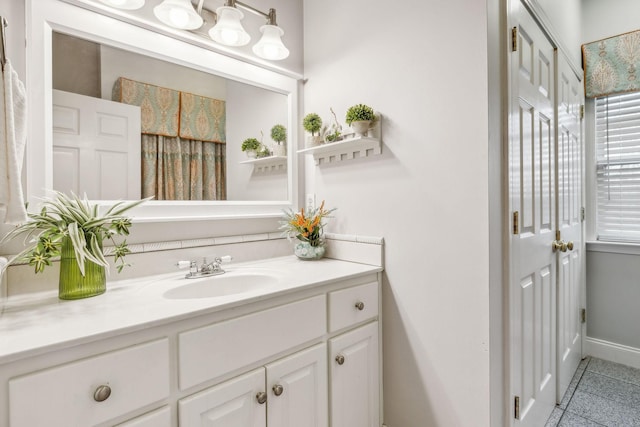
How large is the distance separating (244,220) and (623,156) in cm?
256

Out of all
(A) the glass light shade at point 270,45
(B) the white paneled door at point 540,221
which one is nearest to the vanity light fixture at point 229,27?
(A) the glass light shade at point 270,45

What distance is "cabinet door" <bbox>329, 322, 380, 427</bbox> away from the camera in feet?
4.36

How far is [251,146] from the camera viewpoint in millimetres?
1794

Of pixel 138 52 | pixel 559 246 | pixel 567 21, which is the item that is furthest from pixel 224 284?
pixel 567 21

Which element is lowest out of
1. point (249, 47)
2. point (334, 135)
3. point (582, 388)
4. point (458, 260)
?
point (582, 388)

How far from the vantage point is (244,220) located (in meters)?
1.75

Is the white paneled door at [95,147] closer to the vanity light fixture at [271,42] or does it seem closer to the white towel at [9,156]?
the white towel at [9,156]

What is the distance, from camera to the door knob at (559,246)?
174 centimetres

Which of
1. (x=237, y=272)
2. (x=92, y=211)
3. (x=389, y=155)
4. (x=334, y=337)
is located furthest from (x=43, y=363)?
(x=389, y=155)

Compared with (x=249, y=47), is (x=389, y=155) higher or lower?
lower

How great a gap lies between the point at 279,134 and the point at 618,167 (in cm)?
233

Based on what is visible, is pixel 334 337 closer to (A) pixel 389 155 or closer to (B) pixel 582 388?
(A) pixel 389 155

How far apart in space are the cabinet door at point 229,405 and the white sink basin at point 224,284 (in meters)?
0.36

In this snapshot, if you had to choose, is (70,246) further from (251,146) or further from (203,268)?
(251,146)
